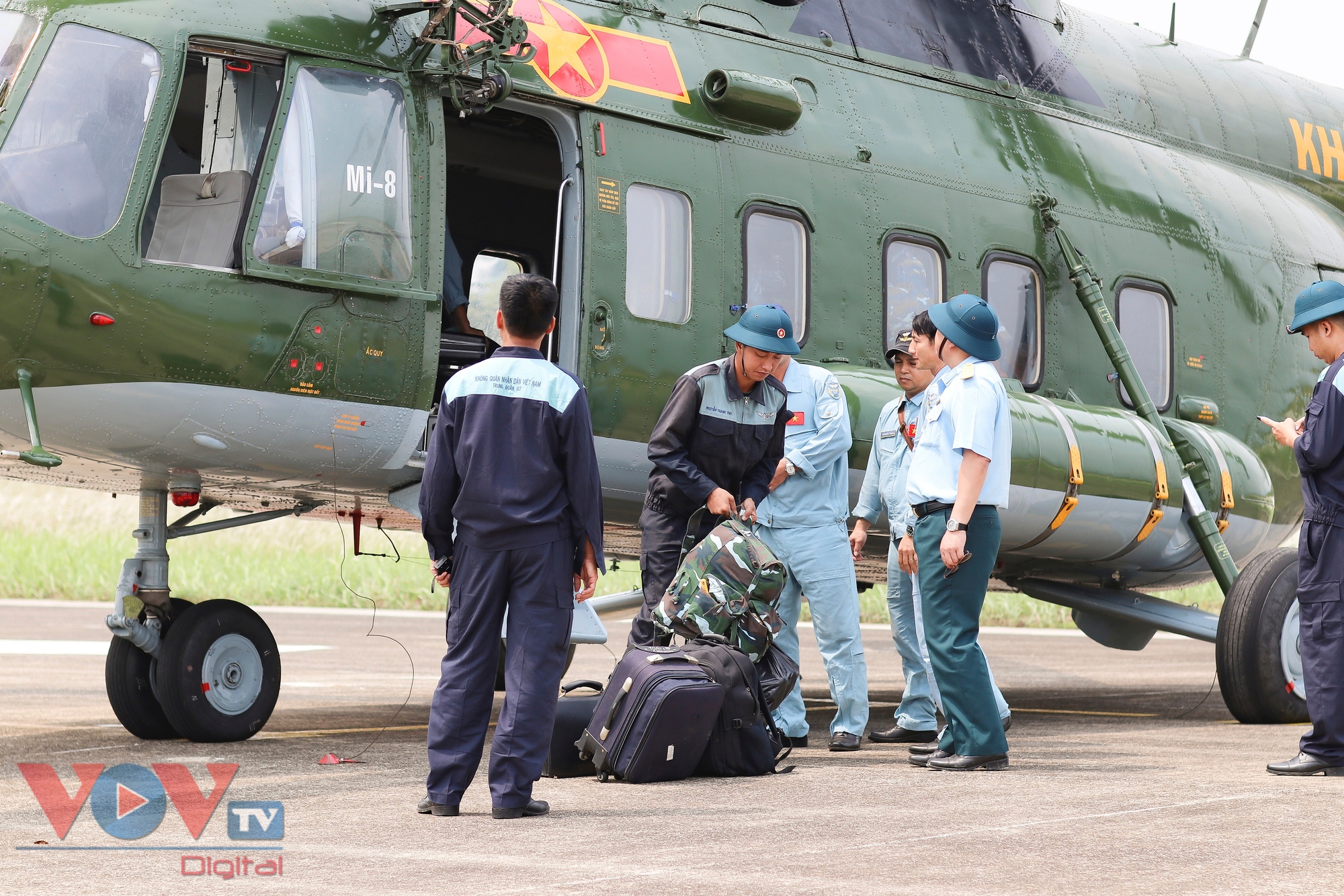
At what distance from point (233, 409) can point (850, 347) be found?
11.9 ft

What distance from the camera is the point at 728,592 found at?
6469 mm

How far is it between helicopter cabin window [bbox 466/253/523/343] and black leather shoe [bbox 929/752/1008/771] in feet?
11.5

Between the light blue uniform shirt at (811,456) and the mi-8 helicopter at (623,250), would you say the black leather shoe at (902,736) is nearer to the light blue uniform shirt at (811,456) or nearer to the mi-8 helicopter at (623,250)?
the light blue uniform shirt at (811,456)

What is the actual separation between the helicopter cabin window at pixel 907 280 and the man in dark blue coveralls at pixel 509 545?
4.03 meters

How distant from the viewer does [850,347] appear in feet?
29.1

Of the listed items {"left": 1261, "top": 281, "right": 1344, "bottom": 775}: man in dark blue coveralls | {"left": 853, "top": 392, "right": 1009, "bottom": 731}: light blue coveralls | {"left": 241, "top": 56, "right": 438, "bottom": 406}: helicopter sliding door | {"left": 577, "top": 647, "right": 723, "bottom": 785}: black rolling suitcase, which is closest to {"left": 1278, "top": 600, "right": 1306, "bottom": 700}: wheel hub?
{"left": 853, "top": 392, "right": 1009, "bottom": 731}: light blue coveralls

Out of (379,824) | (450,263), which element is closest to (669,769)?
(379,824)

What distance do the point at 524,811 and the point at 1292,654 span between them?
5460mm

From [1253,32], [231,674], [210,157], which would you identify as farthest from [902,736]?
[1253,32]

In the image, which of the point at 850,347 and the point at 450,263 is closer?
the point at 450,263

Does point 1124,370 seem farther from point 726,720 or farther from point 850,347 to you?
point 726,720

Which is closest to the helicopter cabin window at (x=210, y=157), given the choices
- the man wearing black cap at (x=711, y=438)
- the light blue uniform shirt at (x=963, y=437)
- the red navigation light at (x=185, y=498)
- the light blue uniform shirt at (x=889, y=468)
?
the red navigation light at (x=185, y=498)

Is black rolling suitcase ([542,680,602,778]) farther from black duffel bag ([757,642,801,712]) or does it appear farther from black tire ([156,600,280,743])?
black tire ([156,600,280,743])

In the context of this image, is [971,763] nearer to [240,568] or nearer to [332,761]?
[332,761]
